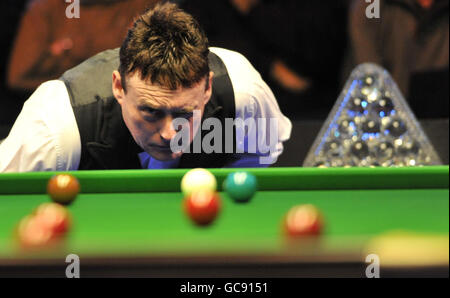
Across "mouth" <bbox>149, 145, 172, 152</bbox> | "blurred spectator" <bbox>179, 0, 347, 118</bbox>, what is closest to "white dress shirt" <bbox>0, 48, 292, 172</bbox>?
"mouth" <bbox>149, 145, 172, 152</bbox>

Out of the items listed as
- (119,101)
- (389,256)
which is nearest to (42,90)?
(119,101)

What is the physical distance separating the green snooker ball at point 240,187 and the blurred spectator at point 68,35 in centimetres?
291

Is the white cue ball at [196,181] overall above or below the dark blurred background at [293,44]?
below

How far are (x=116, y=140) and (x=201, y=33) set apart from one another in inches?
23.8

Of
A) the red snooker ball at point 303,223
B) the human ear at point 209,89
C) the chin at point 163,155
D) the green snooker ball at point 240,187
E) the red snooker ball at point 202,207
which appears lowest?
the red snooker ball at point 303,223

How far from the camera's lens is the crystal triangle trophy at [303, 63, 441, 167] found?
3.89 metres

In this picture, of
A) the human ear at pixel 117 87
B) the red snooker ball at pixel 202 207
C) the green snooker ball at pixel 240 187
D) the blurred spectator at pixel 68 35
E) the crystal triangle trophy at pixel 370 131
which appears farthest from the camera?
the blurred spectator at pixel 68 35

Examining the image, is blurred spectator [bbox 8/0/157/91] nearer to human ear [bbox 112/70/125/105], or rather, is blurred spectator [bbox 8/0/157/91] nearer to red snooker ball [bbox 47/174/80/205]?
human ear [bbox 112/70/125/105]

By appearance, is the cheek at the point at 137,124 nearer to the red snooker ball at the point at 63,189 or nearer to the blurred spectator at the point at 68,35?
the red snooker ball at the point at 63,189

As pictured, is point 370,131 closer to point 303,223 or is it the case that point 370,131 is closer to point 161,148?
point 161,148

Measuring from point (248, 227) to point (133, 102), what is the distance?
1041mm

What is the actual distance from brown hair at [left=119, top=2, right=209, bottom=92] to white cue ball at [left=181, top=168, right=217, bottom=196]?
52 centimetres

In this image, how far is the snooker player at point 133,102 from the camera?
2502mm

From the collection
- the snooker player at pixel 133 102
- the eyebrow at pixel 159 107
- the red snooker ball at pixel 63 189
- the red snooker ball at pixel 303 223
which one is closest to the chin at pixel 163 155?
the snooker player at pixel 133 102
